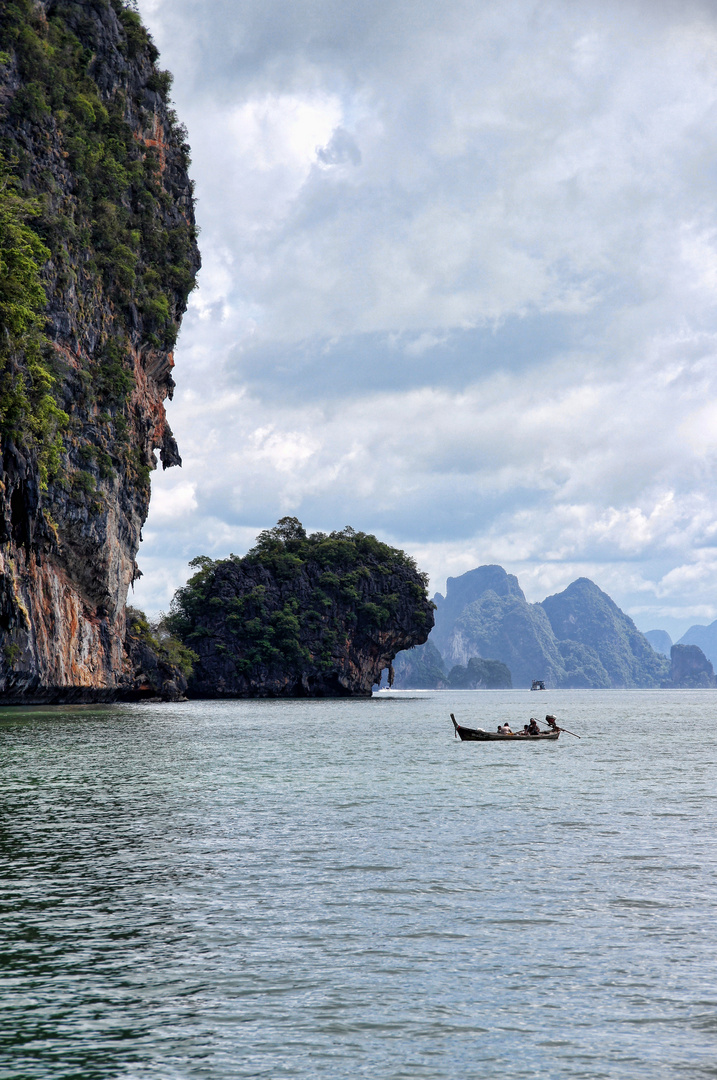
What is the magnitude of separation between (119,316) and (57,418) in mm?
24169

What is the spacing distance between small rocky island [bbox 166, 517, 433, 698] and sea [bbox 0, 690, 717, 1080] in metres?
97.4

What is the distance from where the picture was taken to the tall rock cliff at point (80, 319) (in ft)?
152

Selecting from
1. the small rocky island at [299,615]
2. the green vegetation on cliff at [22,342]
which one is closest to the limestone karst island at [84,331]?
the green vegetation on cliff at [22,342]

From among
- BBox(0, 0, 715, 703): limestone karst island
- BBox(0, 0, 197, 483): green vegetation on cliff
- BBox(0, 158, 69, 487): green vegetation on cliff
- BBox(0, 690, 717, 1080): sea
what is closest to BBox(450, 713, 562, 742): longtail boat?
BBox(0, 690, 717, 1080): sea

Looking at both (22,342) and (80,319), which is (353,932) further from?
(80,319)

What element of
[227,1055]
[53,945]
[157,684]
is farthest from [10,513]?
[157,684]

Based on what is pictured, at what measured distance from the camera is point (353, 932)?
11.8 meters

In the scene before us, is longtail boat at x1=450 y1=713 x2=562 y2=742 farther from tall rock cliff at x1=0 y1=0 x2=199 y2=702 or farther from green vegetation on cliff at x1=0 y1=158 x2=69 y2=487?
green vegetation on cliff at x1=0 y1=158 x2=69 y2=487

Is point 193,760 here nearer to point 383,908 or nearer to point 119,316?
point 383,908

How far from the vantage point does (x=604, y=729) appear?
63.7 metres

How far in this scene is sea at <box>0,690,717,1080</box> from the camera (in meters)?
8.22

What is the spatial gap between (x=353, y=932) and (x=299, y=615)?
116101 mm

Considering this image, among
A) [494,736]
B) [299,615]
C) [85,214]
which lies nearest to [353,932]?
[494,736]

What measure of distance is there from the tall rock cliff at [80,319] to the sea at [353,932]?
2671 cm
